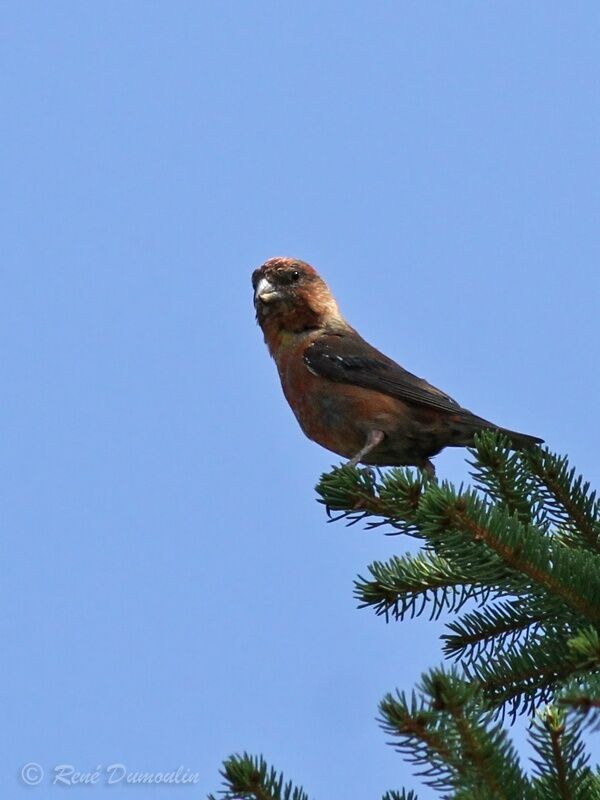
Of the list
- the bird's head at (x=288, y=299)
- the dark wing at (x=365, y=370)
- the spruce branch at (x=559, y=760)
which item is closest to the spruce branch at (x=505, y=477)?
the spruce branch at (x=559, y=760)

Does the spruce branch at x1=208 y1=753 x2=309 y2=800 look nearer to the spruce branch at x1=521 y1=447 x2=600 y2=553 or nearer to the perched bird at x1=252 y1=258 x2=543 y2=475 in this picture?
the spruce branch at x1=521 y1=447 x2=600 y2=553

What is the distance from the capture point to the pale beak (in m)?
6.91

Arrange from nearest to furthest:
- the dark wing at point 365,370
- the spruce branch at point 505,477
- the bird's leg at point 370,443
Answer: the spruce branch at point 505,477 → the bird's leg at point 370,443 → the dark wing at point 365,370

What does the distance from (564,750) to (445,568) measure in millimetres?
1218

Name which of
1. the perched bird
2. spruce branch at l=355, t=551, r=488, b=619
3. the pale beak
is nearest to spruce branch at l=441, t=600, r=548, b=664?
spruce branch at l=355, t=551, r=488, b=619

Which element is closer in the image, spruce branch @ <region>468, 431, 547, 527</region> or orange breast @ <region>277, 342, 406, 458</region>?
spruce branch @ <region>468, 431, 547, 527</region>

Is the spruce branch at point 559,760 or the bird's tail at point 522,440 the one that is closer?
the spruce branch at point 559,760

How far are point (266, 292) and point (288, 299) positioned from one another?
15 centimetres

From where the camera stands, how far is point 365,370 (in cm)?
633

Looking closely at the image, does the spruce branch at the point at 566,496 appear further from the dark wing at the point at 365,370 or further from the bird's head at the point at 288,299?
the bird's head at the point at 288,299

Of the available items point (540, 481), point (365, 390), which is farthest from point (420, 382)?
point (540, 481)

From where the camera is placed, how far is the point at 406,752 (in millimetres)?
2244

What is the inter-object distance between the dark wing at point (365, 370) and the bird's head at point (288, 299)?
0.93ft

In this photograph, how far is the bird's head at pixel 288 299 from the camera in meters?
6.90
